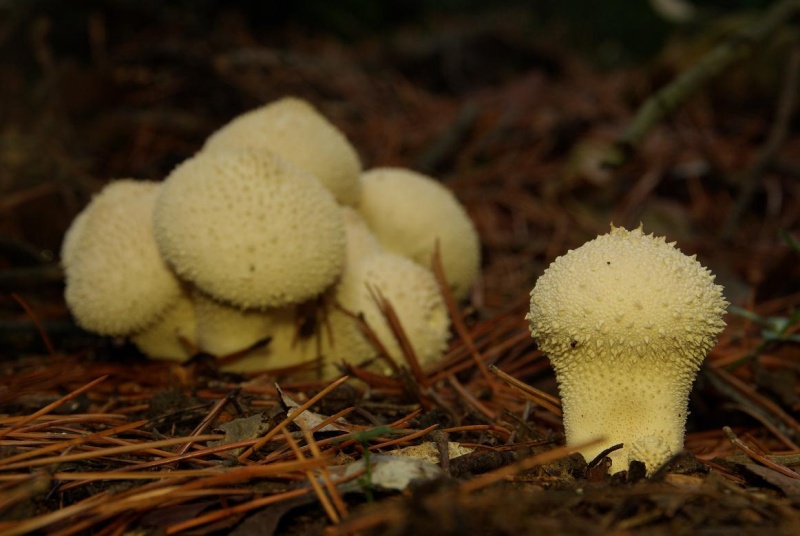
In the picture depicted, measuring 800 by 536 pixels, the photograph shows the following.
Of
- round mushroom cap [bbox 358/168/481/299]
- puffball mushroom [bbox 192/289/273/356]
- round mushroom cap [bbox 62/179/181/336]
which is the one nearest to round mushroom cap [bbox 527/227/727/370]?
puffball mushroom [bbox 192/289/273/356]

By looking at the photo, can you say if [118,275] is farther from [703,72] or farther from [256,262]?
[703,72]

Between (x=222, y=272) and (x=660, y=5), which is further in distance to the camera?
(x=660, y=5)

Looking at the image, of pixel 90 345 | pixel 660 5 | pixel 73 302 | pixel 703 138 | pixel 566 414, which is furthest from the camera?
pixel 660 5

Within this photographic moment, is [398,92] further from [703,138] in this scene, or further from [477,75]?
[703,138]

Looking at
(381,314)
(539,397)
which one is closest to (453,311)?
(381,314)

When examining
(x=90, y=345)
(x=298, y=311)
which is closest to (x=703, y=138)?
(x=298, y=311)

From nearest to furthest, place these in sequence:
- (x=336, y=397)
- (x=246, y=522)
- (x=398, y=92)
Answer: (x=246, y=522) → (x=336, y=397) → (x=398, y=92)
